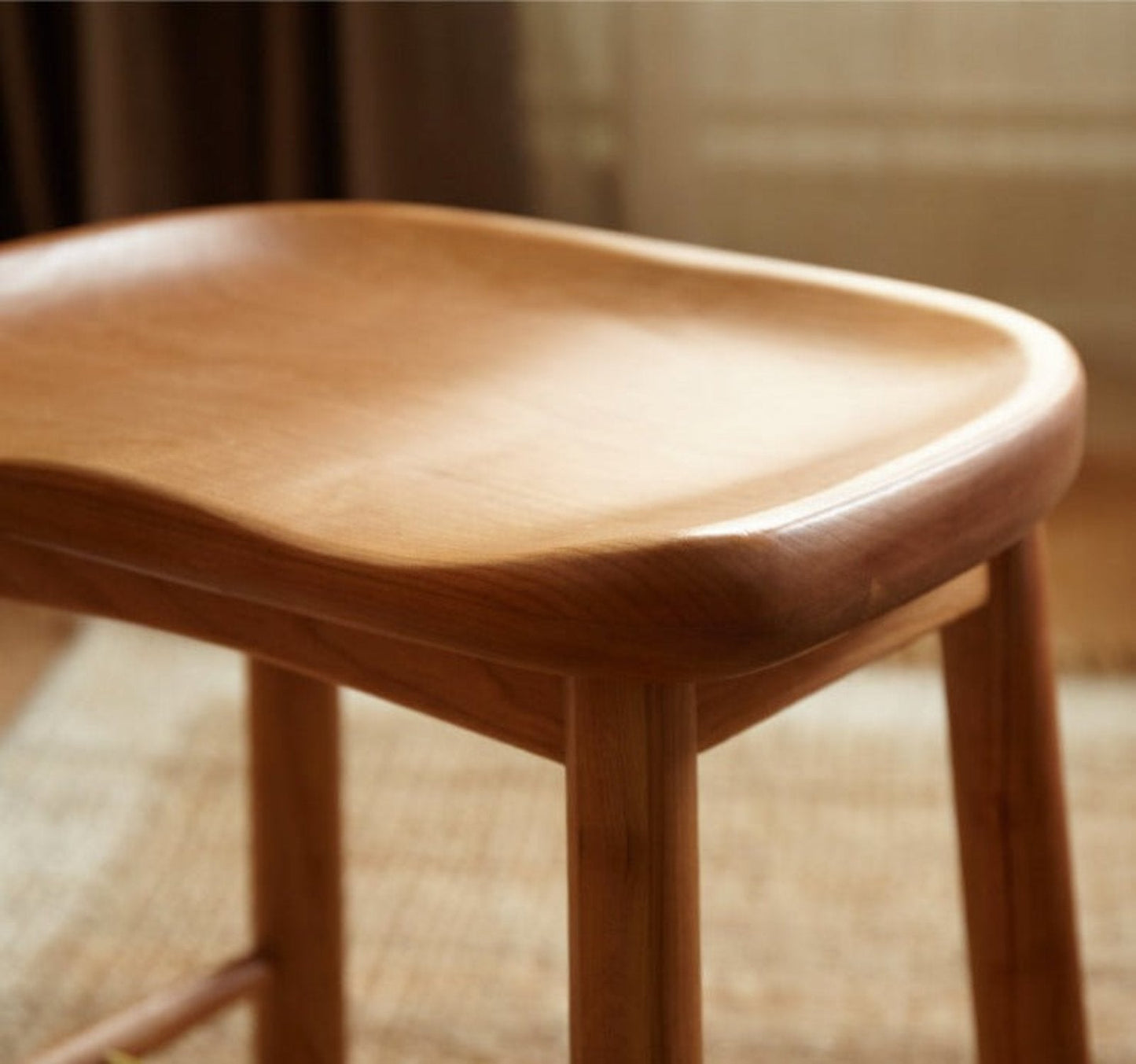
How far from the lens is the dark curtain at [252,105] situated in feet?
6.08

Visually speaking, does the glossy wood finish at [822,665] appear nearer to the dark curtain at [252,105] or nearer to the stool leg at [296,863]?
the stool leg at [296,863]

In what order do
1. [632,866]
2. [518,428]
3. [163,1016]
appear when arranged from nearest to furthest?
[632,866]
[518,428]
[163,1016]

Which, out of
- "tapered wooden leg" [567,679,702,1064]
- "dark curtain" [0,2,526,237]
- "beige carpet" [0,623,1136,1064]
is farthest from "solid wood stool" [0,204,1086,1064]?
"dark curtain" [0,2,526,237]

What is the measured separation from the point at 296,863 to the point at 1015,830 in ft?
1.17

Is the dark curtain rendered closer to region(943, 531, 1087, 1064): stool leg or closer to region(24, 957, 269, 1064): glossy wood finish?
region(24, 957, 269, 1064): glossy wood finish

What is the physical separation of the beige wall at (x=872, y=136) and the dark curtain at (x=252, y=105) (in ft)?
0.28

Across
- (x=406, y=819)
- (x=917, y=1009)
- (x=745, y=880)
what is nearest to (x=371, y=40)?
(x=406, y=819)

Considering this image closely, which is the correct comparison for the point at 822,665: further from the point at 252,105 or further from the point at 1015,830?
the point at 252,105

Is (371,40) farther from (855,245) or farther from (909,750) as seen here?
(909,750)

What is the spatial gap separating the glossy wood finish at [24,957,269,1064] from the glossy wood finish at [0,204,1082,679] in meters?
0.32

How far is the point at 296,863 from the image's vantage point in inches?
34.9

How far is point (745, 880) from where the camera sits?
1.21 meters

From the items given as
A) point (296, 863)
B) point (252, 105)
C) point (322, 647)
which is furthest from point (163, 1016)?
point (252, 105)

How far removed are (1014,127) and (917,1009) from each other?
1151 mm
